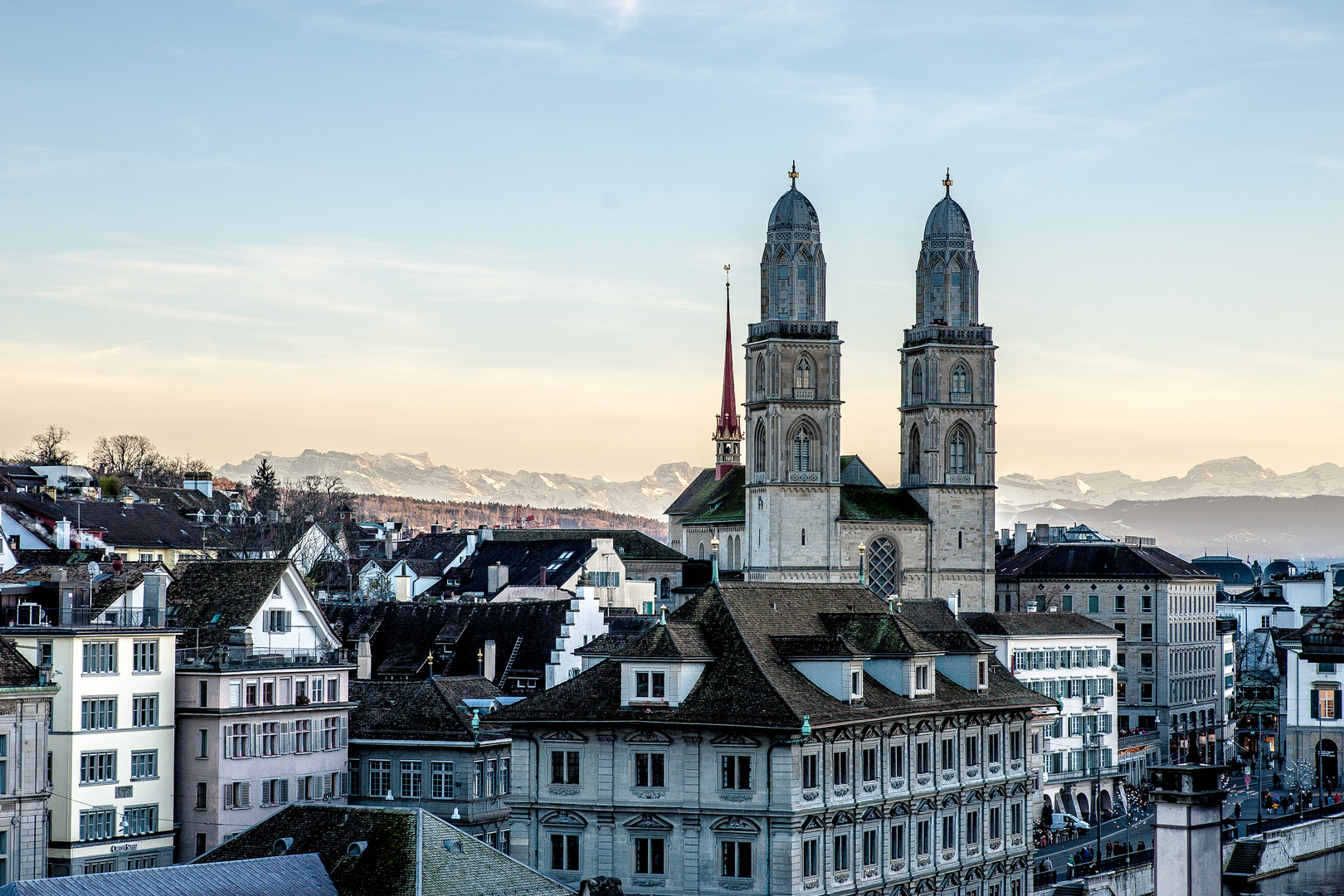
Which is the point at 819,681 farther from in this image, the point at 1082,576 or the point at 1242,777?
the point at 1082,576

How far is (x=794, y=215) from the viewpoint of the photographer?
144125mm

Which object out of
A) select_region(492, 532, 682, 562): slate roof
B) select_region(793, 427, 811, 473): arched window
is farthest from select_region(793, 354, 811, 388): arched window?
select_region(492, 532, 682, 562): slate roof

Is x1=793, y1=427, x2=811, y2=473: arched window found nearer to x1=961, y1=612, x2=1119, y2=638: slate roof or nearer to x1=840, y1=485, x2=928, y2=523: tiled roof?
x1=840, y1=485, x2=928, y2=523: tiled roof

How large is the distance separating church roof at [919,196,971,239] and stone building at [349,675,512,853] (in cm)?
6929

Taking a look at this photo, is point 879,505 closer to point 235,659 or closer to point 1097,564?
point 1097,564

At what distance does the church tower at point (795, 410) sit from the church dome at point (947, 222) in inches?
342

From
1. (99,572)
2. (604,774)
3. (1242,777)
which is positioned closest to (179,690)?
(99,572)

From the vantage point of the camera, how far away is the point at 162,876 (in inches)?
2240

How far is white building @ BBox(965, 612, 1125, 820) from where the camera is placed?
4875 inches

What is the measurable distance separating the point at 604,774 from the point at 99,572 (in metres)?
24.0

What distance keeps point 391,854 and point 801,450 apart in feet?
282

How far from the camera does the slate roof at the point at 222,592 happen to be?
82812 millimetres

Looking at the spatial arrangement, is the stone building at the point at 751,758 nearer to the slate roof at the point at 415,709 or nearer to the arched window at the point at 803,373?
the slate roof at the point at 415,709

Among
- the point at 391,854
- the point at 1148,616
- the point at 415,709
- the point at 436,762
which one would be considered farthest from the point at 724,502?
the point at 391,854
